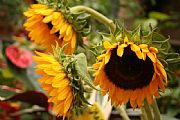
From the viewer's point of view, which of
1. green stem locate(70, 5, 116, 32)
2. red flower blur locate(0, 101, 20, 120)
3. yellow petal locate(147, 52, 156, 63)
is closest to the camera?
yellow petal locate(147, 52, 156, 63)

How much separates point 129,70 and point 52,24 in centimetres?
16

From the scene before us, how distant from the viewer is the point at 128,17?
7.66 ft

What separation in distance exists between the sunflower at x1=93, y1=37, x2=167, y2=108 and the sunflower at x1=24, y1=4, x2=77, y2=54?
0.35ft

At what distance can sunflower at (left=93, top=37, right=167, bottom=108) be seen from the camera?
1.69 feet

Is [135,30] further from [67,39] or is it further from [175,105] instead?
[175,105]

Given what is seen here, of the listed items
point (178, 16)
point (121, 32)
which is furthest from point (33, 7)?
point (178, 16)

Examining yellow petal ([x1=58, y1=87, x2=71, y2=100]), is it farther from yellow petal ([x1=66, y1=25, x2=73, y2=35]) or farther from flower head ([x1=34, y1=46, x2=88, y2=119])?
yellow petal ([x1=66, y1=25, x2=73, y2=35])

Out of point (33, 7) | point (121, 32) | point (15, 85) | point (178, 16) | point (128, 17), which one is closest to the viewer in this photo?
point (121, 32)

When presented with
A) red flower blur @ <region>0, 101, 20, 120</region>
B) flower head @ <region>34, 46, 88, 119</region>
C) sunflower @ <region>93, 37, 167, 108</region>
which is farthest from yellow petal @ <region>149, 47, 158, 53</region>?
red flower blur @ <region>0, 101, 20, 120</region>

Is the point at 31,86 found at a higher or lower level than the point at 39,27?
lower

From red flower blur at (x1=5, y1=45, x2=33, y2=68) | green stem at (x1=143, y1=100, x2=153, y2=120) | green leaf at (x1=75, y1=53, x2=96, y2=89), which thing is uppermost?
green leaf at (x1=75, y1=53, x2=96, y2=89)

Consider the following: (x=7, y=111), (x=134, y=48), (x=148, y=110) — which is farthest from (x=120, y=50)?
(x=7, y=111)

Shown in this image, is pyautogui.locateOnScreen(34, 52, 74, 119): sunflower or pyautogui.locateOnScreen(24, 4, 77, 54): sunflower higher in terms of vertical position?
pyautogui.locateOnScreen(24, 4, 77, 54): sunflower

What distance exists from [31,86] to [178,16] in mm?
998
